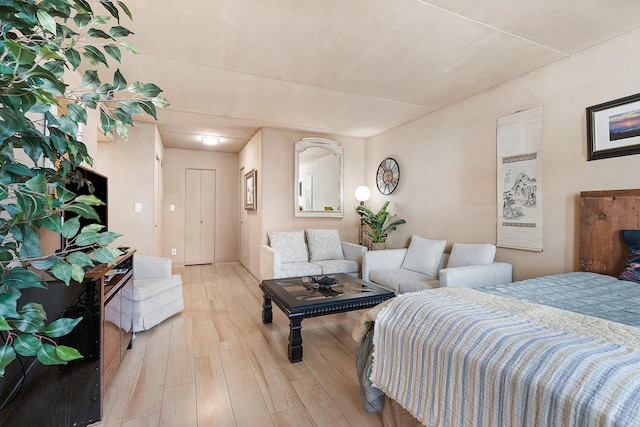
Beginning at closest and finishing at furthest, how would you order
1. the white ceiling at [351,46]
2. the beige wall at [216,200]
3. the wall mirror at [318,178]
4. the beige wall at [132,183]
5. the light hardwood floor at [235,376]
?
the light hardwood floor at [235,376]
the white ceiling at [351,46]
the beige wall at [132,183]
the wall mirror at [318,178]
the beige wall at [216,200]

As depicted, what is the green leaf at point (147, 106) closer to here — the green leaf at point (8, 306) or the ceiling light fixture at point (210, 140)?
the green leaf at point (8, 306)

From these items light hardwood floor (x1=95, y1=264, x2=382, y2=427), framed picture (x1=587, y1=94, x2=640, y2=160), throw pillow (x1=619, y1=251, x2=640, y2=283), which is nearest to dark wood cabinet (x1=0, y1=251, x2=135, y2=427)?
light hardwood floor (x1=95, y1=264, x2=382, y2=427)

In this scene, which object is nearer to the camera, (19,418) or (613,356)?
(613,356)

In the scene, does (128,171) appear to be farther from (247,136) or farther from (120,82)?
(120,82)

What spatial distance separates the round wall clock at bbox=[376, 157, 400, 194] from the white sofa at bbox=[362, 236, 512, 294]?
1.03m

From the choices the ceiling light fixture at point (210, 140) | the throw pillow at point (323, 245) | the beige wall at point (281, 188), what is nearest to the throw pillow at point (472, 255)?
the throw pillow at point (323, 245)

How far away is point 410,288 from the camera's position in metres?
2.85

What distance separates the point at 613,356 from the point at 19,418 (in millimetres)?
2294

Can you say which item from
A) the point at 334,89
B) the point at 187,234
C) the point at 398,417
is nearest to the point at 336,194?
the point at 334,89

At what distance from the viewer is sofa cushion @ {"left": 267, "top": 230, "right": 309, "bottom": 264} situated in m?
4.11

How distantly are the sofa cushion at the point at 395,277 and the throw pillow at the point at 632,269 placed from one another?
4.28 feet

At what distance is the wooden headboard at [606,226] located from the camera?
207cm

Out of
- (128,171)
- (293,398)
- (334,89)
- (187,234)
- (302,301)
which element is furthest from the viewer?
(187,234)

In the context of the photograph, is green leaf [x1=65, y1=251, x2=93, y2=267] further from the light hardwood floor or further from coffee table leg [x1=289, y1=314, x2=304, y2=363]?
coffee table leg [x1=289, y1=314, x2=304, y2=363]
